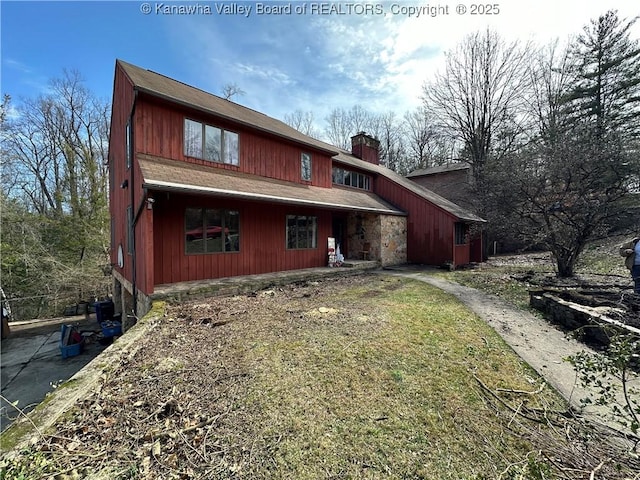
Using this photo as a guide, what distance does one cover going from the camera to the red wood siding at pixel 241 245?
7402 millimetres

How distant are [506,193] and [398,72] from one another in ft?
22.1

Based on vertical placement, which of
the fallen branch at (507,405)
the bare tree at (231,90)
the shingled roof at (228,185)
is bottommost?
the fallen branch at (507,405)

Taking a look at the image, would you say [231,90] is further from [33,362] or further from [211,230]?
[33,362]

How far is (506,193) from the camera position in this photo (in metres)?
10.1

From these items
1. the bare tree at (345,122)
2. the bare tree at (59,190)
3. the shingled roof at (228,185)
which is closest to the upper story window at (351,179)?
the shingled roof at (228,185)

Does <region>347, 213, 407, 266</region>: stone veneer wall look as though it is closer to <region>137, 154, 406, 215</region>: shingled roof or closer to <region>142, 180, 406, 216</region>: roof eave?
<region>137, 154, 406, 215</region>: shingled roof

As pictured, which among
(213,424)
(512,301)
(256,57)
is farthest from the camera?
(256,57)

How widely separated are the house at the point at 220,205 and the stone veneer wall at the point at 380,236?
0.17 feet

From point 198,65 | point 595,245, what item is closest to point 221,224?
point 198,65

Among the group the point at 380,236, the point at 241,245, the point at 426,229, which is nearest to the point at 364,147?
the point at 426,229

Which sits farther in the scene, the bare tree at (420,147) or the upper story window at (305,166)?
the bare tree at (420,147)

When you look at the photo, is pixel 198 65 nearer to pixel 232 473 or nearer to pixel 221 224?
pixel 221 224

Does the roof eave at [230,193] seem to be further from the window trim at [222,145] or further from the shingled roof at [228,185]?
the window trim at [222,145]

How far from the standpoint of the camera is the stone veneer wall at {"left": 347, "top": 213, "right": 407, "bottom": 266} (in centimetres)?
1291
